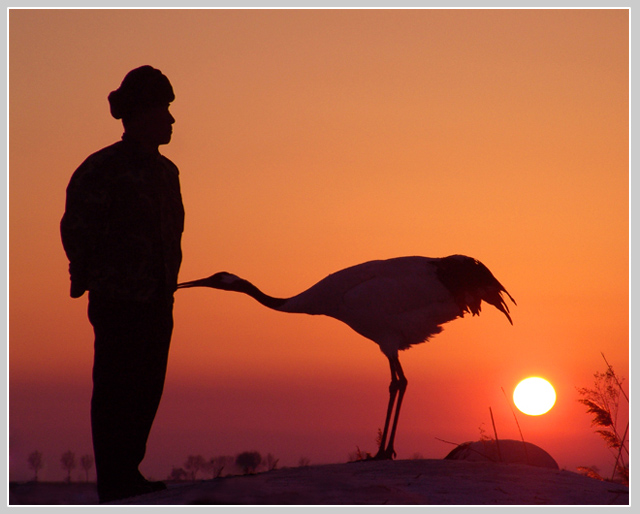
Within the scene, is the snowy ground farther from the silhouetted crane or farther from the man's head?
the man's head

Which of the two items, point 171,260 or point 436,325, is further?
point 436,325

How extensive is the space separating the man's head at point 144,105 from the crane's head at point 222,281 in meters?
3.19

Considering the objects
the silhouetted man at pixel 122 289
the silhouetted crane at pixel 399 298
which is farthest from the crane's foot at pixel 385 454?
the silhouetted man at pixel 122 289

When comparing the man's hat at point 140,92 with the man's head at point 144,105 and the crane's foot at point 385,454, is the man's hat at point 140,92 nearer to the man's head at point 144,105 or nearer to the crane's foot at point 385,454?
the man's head at point 144,105

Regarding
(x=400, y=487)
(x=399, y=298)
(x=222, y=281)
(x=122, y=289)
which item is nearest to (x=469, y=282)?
(x=399, y=298)

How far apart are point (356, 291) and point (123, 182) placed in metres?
3.39

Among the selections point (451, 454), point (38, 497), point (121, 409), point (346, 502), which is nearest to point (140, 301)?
point (121, 409)

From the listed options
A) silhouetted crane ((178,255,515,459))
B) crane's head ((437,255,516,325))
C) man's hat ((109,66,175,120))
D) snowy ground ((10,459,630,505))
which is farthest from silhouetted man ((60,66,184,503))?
crane's head ((437,255,516,325))

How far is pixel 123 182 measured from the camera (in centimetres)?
926

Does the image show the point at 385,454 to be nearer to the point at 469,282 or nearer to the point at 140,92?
the point at 469,282

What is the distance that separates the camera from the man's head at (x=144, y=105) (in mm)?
9531

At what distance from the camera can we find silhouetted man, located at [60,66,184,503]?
9.11 m

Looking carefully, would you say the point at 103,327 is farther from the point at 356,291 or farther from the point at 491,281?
the point at 491,281

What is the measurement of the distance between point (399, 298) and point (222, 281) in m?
2.64
